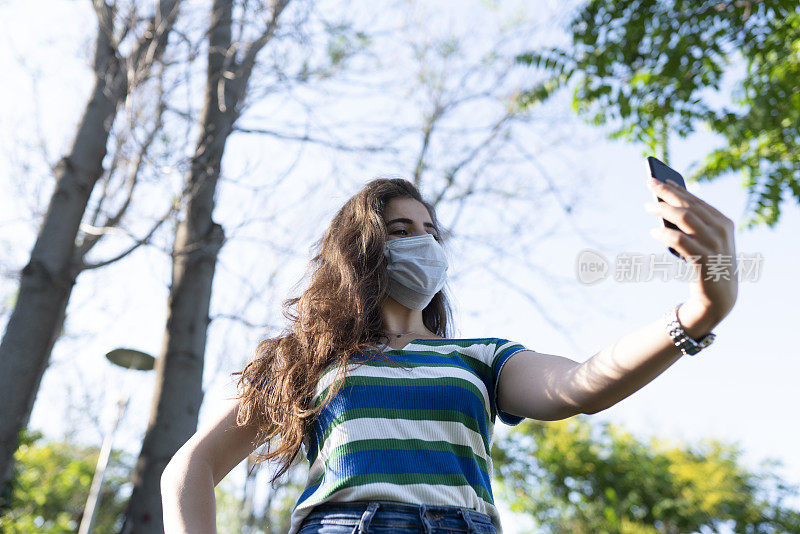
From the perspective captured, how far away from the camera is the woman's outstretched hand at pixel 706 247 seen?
116 centimetres

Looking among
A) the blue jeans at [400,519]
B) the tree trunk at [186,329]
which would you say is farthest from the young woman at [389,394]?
the tree trunk at [186,329]

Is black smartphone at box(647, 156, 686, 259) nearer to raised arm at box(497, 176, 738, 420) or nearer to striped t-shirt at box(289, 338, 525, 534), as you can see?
raised arm at box(497, 176, 738, 420)

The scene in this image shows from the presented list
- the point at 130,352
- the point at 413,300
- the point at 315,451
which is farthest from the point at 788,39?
the point at 130,352

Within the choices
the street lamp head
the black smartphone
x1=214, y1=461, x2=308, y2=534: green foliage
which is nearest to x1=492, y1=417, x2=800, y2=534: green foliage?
x1=214, y1=461, x2=308, y2=534: green foliage

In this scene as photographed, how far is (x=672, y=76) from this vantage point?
4.32 metres

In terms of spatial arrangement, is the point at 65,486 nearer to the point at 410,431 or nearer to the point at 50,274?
the point at 50,274

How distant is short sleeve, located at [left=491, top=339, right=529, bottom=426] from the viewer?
1838 millimetres

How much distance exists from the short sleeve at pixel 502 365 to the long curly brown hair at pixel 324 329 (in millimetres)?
312

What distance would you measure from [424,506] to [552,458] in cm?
1196

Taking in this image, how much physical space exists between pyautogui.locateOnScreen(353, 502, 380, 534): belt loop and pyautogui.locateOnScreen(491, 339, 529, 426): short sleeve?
0.45 m

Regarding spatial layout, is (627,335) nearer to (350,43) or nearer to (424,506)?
(424,506)

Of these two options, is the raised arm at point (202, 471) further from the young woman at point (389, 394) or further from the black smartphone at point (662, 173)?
the black smartphone at point (662, 173)

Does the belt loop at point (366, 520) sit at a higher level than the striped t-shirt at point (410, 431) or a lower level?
lower

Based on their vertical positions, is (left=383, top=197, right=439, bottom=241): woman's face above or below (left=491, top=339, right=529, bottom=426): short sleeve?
above
